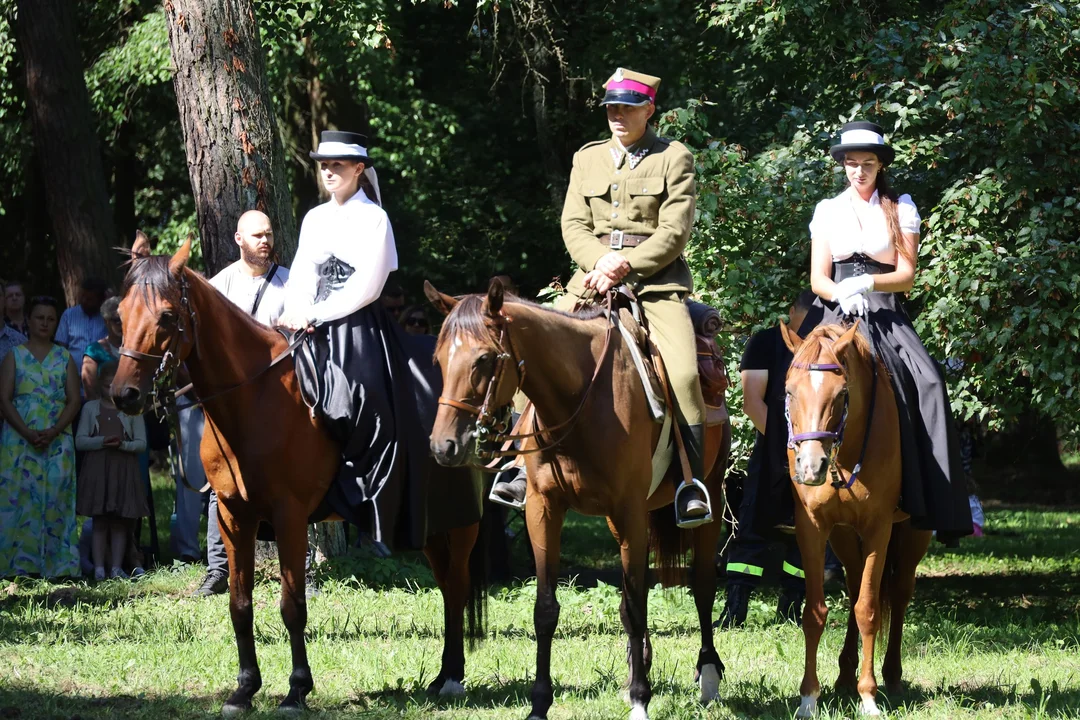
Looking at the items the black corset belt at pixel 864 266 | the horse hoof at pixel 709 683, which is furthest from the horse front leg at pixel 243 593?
the black corset belt at pixel 864 266

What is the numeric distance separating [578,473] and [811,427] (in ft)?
4.01

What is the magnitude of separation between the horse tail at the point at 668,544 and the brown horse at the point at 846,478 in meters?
0.72

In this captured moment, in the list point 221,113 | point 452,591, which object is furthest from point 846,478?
point 221,113

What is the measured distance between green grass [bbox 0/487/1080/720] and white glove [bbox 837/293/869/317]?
216 centimetres

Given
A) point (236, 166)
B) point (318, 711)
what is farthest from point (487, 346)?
point (236, 166)

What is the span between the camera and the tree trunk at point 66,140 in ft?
57.3

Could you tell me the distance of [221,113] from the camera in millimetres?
10734

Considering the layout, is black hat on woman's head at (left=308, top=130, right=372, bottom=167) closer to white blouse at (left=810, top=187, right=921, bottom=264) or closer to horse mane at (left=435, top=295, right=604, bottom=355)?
horse mane at (left=435, top=295, right=604, bottom=355)

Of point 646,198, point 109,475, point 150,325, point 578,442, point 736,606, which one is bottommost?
point 736,606

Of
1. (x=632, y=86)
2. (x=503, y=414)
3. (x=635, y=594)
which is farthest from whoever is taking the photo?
(x=632, y=86)

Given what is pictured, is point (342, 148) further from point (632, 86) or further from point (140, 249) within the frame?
point (632, 86)

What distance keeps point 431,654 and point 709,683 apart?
6.22ft

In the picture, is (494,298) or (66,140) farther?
(66,140)

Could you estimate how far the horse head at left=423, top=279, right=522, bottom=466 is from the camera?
591cm
